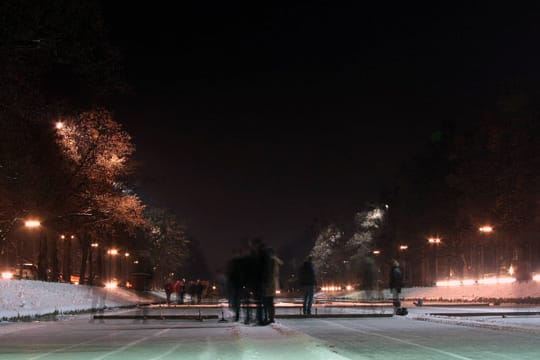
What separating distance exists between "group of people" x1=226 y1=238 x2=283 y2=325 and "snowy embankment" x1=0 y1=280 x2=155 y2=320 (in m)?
9.68

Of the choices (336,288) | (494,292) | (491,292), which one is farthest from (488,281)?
(336,288)

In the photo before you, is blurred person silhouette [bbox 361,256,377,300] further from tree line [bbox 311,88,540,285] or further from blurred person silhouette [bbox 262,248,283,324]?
blurred person silhouette [bbox 262,248,283,324]

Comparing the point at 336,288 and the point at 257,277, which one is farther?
the point at 336,288

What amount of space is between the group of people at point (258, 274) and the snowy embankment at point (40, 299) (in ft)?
31.8

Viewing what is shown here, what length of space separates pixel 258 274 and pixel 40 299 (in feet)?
52.0

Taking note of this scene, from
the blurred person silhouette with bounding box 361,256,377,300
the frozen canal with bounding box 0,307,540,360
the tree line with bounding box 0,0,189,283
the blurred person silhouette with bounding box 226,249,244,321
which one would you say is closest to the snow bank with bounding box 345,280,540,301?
the tree line with bounding box 0,0,189,283

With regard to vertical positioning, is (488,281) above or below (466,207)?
below

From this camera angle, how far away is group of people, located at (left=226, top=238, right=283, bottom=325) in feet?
61.7

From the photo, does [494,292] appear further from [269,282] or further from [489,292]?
[269,282]

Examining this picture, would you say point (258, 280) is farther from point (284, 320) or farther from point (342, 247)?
point (342, 247)

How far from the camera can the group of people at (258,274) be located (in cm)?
1881

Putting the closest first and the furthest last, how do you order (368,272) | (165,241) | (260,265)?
(260,265) < (165,241) < (368,272)

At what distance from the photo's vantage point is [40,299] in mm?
31594

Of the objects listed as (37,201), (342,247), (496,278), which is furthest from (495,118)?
(342,247)
